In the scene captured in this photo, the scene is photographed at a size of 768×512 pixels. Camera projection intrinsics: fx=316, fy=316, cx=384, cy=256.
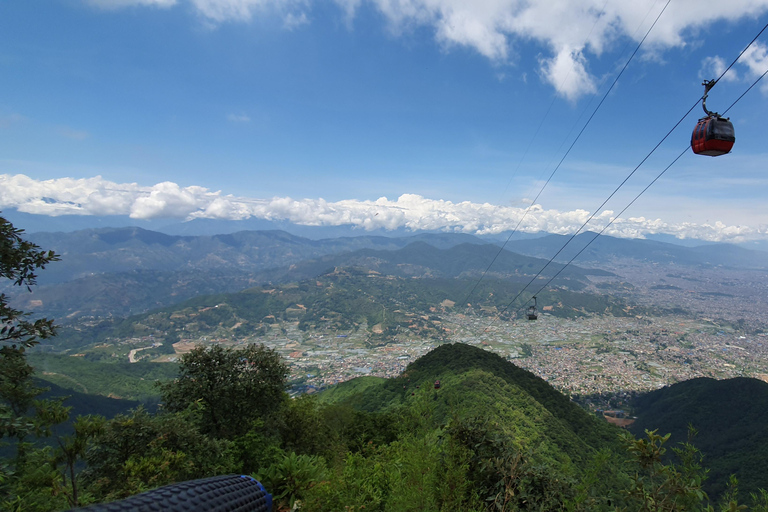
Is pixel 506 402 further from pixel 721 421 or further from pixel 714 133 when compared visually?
pixel 721 421

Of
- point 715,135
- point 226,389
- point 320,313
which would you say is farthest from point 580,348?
point 226,389

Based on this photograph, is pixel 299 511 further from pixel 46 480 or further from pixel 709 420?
pixel 709 420

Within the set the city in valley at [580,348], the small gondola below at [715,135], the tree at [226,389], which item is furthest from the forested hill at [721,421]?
the tree at [226,389]

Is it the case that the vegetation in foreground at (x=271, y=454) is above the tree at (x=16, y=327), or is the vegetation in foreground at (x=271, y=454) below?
below

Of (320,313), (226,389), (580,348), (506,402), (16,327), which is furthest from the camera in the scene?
(320,313)

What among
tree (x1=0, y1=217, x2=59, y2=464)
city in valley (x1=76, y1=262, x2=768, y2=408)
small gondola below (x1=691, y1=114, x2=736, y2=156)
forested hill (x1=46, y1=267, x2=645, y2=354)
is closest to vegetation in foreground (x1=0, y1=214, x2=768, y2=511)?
tree (x1=0, y1=217, x2=59, y2=464)

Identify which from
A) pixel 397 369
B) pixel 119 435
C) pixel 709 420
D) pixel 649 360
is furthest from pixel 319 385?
pixel 649 360

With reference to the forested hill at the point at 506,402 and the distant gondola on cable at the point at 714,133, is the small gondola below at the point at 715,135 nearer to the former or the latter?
the distant gondola on cable at the point at 714,133
